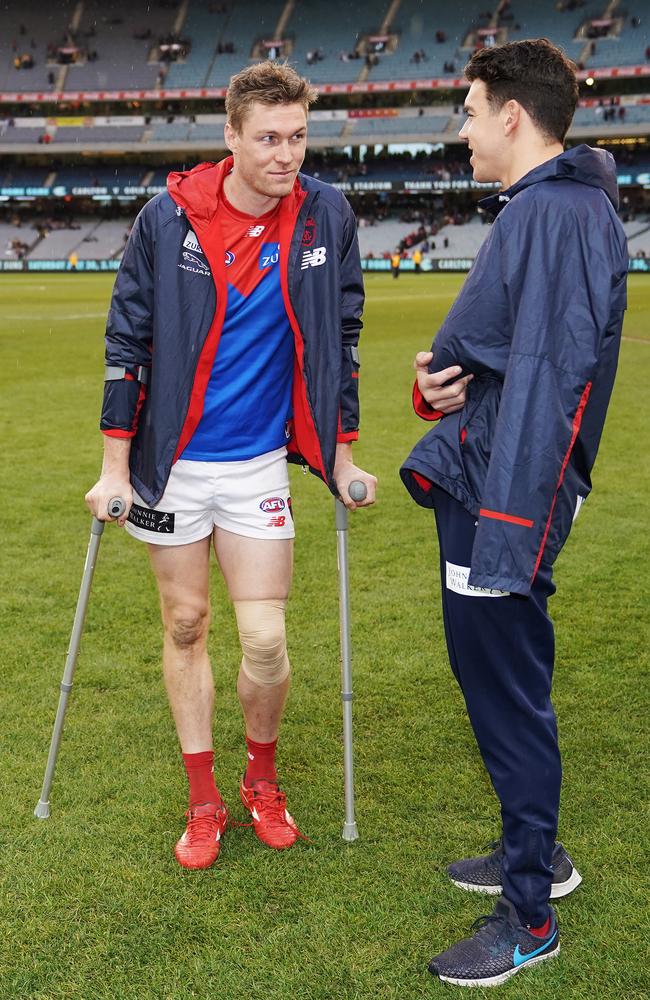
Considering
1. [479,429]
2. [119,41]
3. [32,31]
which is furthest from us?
[32,31]

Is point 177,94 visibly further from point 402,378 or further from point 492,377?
point 492,377

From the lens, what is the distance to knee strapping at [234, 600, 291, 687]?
3.73 meters

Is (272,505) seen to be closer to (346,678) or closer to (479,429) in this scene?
(346,678)

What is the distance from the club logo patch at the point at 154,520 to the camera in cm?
368

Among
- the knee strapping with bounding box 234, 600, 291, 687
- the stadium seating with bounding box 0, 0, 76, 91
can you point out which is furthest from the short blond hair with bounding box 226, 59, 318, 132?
the stadium seating with bounding box 0, 0, 76, 91

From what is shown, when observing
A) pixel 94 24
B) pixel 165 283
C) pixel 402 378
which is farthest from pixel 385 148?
pixel 165 283

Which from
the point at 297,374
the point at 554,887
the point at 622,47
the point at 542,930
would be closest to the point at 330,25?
the point at 622,47

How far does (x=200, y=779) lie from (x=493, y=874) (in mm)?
1138

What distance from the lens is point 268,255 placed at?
3574mm

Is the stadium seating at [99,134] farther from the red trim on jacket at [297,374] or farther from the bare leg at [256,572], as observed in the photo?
the bare leg at [256,572]

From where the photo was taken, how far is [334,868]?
3639mm

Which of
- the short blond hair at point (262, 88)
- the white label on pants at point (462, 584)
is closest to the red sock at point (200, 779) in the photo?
the white label on pants at point (462, 584)

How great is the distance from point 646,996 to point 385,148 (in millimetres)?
70589

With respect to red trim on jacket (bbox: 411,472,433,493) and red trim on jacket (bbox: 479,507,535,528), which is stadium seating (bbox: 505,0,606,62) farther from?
red trim on jacket (bbox: 479,507,535,528)
